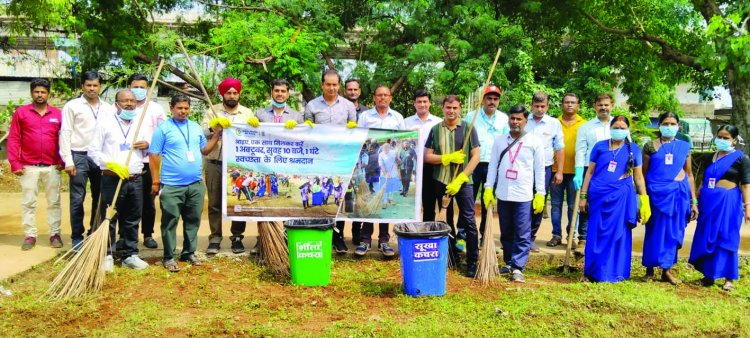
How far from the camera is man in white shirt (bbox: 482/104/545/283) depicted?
18.2 ft

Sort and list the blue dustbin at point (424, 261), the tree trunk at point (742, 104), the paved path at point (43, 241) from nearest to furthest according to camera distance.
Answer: the blue dustbin at point (424, 261)
the paved path at point (43, 241)
the tree trunk at point (742, 104)

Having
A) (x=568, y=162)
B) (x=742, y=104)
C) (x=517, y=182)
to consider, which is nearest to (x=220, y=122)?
(x=517, y=182)

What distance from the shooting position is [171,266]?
18.6 ft

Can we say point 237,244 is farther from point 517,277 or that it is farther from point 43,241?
point 517,277

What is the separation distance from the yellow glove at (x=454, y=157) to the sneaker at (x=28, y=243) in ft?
14.0

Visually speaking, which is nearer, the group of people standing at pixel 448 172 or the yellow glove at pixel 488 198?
the group of people standing at pixel 448 172

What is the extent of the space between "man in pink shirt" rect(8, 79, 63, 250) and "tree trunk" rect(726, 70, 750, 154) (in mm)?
10498

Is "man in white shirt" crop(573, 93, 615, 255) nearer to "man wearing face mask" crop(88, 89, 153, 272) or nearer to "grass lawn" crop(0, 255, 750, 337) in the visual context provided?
"grass lawn" crop(0, 255, 750, 337)

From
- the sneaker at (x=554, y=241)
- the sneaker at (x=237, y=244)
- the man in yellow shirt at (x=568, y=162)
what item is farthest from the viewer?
the sneaker at (x=554, y=241)

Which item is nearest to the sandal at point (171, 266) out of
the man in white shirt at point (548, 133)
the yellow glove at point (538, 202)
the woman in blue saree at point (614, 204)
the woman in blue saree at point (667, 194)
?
the yellow glove at point (538, 202)

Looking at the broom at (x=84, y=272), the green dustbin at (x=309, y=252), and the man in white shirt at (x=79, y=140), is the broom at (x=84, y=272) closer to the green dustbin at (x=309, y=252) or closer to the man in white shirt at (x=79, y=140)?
the man in white shirt at (x=79, y=140)

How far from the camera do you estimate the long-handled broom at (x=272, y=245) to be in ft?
18.6

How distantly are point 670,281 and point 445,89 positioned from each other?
17.8ft

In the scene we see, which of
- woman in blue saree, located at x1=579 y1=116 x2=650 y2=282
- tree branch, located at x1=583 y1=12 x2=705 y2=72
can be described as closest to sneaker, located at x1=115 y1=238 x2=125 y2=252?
woman in blue saree, located at x1=579 y1=116 x2=650 y2=282
